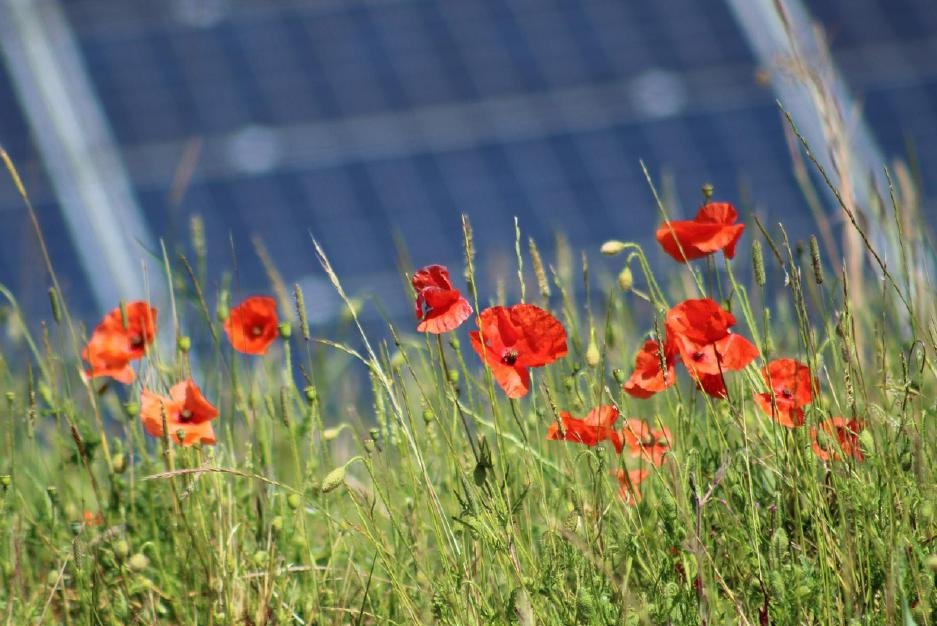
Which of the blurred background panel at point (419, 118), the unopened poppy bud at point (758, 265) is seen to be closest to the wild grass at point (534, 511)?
the unopened poppy bud at point (758, 265)

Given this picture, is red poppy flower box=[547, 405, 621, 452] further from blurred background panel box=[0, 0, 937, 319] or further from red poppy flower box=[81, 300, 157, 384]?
blurred background panel box=[0, 0, 937, 319]

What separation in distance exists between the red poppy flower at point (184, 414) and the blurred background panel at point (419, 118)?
4637mm

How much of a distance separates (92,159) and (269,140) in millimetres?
1050

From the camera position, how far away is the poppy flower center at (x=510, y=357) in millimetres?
1608

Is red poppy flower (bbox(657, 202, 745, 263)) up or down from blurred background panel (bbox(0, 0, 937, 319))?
down

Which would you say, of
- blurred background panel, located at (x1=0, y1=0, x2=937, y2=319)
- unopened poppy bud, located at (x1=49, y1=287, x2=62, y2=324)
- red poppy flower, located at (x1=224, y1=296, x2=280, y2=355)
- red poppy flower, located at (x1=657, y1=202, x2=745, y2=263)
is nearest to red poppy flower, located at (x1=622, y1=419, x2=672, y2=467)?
red poppy flower, located at (x1=657, y1=202, x2=745, y2=263)

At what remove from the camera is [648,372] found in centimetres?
170

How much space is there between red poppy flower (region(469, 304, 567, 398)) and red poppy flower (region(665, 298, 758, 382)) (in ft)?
0.48

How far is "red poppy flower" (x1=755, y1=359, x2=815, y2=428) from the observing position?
168 cm

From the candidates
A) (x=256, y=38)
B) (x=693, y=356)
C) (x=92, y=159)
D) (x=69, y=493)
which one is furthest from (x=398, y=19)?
(x=693, y=356)

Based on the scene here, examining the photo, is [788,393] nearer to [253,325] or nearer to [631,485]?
[631,485]

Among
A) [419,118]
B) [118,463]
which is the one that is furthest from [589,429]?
[419,118]

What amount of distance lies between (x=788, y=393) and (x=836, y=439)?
4.3 inches

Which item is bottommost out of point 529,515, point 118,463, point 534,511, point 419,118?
point 534,511
